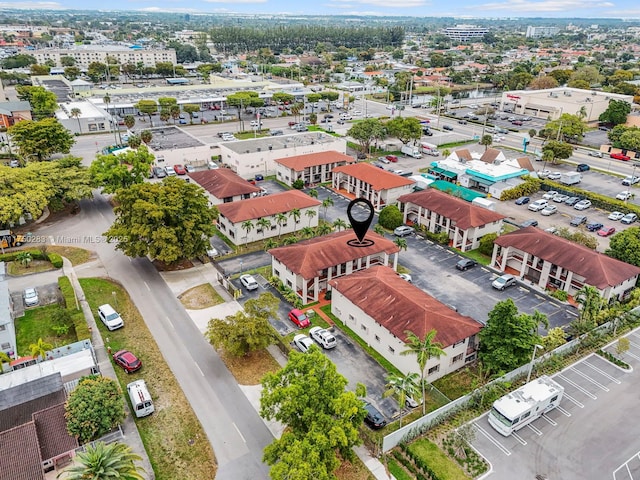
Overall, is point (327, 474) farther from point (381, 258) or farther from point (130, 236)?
point (130, 236)

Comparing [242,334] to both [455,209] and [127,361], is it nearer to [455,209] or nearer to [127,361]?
[127,361]

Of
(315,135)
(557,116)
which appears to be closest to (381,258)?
(315,135)

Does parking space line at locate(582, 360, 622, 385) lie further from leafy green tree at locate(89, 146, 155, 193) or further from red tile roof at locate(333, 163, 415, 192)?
leafy green tree at locate(89, 146, 155, 193)

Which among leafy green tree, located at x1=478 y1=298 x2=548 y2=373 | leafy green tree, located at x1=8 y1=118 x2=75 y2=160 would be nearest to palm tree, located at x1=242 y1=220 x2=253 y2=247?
leafy green tree, located at x1=478 y1=298 x2=548 y2=373

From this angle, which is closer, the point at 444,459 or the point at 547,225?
the point at 444,459

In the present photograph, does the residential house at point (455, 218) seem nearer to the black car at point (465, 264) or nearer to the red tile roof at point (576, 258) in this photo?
the black car at point (465, 264)

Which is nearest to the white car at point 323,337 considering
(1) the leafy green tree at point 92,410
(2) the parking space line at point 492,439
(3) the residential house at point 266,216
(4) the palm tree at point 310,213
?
(2) the parking space line at point 492,439

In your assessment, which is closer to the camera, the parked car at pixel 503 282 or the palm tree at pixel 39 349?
the palm tree at pixel 39 349
